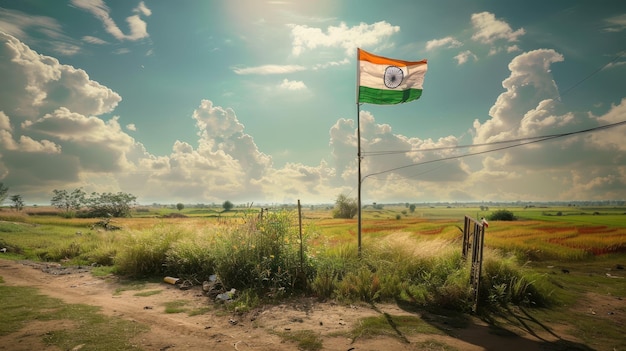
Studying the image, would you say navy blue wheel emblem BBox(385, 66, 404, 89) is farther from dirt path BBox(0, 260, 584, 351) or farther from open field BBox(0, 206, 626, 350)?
dirt path BBox(0, 260, 584, 351)

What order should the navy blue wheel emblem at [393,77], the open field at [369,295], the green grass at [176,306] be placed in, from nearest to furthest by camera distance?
the open field at [369,295], the green grass at [176,306], the navy blue wheel emblem at [393,77]

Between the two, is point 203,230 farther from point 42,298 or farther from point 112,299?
point 42,298

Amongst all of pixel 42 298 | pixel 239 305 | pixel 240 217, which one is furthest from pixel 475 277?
pixel 42 298

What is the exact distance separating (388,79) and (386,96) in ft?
1.93

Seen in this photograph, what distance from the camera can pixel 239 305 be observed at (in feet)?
24.6

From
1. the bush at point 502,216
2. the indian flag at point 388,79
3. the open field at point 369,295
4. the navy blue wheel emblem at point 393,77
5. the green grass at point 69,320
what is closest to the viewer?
the green grass at point 69,320

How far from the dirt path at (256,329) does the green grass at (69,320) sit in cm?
23

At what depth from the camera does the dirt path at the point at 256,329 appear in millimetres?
5324

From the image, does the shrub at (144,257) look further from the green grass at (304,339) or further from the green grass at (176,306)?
the green grass at (304,339)

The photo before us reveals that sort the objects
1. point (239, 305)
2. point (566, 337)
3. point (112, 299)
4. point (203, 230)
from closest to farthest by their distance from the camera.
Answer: point (566, 337), point (239, 305), point (112, 299), point (203, 230)

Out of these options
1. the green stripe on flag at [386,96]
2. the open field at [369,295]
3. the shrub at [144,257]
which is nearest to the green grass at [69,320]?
the open field at [369,295]

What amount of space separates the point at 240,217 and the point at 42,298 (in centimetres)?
584

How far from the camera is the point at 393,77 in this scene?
1072 centimetres

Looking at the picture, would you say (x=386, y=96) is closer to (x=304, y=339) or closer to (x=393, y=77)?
(x=393, y=77)
